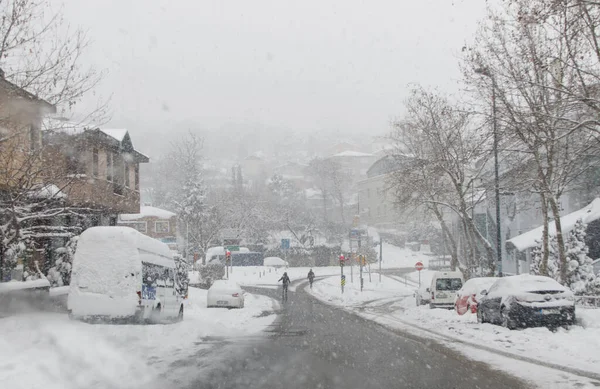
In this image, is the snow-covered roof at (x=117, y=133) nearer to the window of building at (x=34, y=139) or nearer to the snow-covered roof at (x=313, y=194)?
the window of building at (x=34, y=139)

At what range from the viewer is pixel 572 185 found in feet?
121

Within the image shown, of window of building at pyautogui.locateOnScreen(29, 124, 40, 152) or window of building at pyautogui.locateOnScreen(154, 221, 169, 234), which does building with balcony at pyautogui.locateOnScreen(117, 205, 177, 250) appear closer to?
window of building at pyautogui.locateOnScreen(154, 221, 169, 234)

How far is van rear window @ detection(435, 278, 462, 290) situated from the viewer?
28328 mm

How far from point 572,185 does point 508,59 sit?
17.9 m

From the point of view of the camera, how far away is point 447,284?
1122 inches

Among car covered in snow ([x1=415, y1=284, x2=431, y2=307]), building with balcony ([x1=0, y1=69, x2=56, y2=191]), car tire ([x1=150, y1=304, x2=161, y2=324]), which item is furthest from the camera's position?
car covered in snow ([x1=415, y1=284, x2=431, y2=307])

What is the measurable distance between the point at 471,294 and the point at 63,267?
1512 cm

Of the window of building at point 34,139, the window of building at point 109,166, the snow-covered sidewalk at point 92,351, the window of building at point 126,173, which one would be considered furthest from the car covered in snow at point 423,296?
the window of building at point 34,139

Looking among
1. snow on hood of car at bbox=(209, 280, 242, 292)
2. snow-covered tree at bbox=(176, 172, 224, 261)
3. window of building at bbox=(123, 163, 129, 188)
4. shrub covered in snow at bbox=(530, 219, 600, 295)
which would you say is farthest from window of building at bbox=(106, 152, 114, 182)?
snow-covered tree at bbox=(176, 172, 224, 261)

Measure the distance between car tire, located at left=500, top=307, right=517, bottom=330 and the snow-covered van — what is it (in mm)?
9443

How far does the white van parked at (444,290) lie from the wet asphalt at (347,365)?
10.6 metres

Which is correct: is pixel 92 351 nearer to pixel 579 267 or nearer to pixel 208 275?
pixel 579 267

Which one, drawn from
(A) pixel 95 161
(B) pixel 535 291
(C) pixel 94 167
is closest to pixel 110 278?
(B) pixel 535 291

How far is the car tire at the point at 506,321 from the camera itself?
53.8 ft
